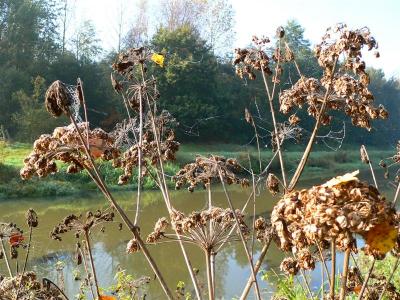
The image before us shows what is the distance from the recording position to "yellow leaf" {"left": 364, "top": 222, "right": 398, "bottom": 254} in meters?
1.13

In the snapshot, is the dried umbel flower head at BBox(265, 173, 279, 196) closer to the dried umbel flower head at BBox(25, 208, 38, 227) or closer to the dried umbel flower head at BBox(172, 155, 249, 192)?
the dried umbel flower head at BBox(172, 155, 249, 192)

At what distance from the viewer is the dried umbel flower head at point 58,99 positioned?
4.68ft

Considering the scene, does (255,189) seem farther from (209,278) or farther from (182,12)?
(182,12)

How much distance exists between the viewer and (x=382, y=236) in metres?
1.14

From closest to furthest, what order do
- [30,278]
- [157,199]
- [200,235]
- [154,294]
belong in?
[200,235]
[30,278]
[154,294]
[157,199]

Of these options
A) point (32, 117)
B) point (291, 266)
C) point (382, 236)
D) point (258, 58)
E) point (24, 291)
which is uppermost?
point (32, 117)

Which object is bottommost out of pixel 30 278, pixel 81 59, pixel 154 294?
pixel 154 294

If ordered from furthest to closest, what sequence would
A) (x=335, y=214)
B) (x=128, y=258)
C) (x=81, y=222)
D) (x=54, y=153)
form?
(x=128, y=258) < (x=81, y=222) < (x=54, y=153) < (x=335, y=214)

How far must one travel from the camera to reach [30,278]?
92.6 inches

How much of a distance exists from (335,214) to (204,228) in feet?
3.57

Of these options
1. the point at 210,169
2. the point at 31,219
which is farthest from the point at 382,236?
the point at 31,219

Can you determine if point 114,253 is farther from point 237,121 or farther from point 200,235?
point 237,121

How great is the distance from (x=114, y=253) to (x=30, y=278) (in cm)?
792

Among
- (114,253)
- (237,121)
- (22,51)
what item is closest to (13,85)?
(22,51)
